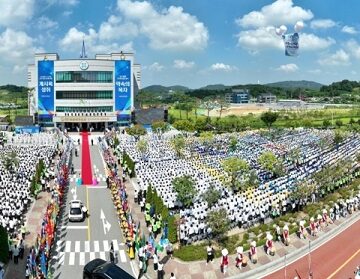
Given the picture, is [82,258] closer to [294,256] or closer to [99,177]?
[294,256]

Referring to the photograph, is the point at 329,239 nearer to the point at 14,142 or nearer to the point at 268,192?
the point at 268,192

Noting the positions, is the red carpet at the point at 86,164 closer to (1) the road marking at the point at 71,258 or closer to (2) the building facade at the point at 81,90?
(2) the building facade at the point at 81,90

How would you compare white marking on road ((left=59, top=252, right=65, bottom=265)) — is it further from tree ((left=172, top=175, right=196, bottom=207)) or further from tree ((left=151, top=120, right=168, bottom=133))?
tree ((left=151, top=120, right=168, bottom=133))

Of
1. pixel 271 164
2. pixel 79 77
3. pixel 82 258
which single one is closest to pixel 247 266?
pixel 82 258

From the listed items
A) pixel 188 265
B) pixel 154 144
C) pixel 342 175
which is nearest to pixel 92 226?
pixel 188 265

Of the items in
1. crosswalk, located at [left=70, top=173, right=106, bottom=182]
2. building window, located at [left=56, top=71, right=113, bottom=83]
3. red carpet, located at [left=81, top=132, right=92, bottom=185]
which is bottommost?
crosswalk, located at [left=70, top=173, right=106, bottom=182]

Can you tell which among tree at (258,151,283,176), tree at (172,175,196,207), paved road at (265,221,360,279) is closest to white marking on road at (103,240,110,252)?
tree at (172,175,196,207)
